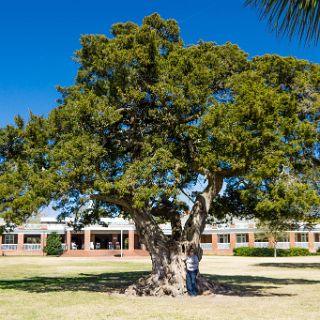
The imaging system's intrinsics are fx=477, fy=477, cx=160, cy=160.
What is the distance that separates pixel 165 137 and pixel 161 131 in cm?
51

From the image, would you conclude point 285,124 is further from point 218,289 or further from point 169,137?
point 218,289

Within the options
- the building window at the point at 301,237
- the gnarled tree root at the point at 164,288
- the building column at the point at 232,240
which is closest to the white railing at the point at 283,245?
the building window at the point at 301,237

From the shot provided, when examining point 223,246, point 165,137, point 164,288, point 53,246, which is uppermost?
point 165,137

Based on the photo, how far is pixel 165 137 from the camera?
1764 cm

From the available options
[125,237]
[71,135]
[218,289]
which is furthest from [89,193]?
[125,237]

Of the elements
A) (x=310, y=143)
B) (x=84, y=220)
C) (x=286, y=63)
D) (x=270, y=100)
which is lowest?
(x=84, y=220)

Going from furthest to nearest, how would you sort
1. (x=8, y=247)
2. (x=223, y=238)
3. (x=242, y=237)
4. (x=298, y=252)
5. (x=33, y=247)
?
1. (x=223, y=238)
2. (x=242, y=237)
3. (x=33, y=247)
4. (x=8, y=247)
5. (x=298, y=252)

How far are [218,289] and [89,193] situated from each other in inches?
255

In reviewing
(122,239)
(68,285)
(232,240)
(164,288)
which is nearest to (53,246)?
(122,239)

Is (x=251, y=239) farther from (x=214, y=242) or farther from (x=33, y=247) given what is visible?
(x=33, y=247)

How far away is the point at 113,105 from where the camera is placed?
17.9m

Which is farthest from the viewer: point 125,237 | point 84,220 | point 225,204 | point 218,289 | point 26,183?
point 125,237

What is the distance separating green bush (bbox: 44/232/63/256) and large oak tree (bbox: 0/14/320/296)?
158 feet

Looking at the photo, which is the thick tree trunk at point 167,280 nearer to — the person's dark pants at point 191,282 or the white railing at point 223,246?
the person's dark pants at point 191,282
